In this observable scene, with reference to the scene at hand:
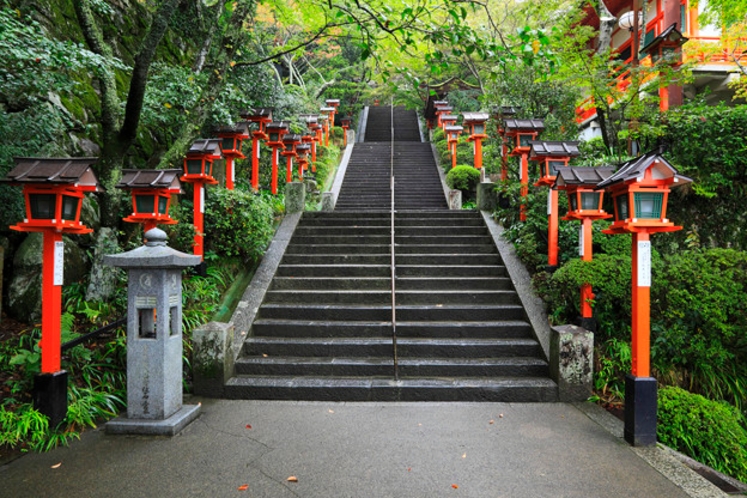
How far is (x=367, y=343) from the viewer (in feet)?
17.2

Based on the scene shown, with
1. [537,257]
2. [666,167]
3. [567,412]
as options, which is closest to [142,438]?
[567,412]

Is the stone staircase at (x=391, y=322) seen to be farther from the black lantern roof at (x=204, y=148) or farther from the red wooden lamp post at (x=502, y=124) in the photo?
the black lantern roof at (x=204, y=148)

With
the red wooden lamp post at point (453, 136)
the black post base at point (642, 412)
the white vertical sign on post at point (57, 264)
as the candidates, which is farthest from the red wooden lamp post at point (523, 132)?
the white vertical sign on post at point (57, 264)

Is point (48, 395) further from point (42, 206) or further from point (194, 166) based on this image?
point (194, 166)

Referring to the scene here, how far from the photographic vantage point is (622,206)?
145 inches

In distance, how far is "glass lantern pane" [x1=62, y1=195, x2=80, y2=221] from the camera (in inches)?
147

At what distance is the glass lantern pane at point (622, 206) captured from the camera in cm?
363

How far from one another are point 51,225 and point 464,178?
33.0 feet

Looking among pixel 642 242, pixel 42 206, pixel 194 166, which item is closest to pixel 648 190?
pixel 642 242

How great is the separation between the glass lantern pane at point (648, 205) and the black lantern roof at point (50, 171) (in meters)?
4.95

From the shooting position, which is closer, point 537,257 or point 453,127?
point 537,257

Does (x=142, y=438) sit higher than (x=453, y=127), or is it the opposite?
(x=453, y=127)

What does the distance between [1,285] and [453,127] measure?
12.6 metres

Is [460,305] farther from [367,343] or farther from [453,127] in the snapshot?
[453,127]
